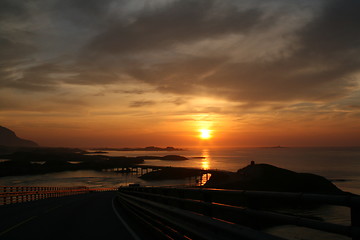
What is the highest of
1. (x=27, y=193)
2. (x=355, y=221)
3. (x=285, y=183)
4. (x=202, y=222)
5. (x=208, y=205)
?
(x=355, y=221)

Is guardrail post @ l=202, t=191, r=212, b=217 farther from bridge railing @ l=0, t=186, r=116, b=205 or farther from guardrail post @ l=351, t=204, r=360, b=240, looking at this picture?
bridge railing @ l=0, t=186, r=116, b=205

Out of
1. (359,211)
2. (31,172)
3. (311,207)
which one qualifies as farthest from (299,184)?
(31,172)

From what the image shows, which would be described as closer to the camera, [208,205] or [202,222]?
[202,222]

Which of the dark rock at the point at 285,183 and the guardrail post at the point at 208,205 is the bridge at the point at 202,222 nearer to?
the guardrail post at the point at 208,205

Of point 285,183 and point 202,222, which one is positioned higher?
point 202,222

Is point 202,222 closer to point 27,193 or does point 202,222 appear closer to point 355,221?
point 355,221

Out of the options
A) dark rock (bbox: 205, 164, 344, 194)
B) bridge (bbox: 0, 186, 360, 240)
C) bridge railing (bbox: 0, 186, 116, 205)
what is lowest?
bridge railing (bbox: 0, 186, 116, 205)

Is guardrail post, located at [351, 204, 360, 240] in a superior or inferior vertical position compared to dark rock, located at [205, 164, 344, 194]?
superior

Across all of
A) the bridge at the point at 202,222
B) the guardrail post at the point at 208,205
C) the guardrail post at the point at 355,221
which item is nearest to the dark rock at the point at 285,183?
the bridge at the point at 202,222

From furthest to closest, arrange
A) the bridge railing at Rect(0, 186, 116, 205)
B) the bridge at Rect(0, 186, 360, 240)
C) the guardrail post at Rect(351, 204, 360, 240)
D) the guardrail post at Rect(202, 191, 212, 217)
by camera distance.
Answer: the bridge railing at Rect(0, 186, 116, 205)
the guardrail post at Rect(202, 191, 212, 217)
the bridge at Rect(0, 186, 360, 240)
the guardrail post at Rect(351, 204, 360, 240)

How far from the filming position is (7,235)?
1051cm

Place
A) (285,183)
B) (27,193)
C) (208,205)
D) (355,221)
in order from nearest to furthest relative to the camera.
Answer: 1. (355,221)
2. (208,205)
3. (27,193)
4. (285,183)

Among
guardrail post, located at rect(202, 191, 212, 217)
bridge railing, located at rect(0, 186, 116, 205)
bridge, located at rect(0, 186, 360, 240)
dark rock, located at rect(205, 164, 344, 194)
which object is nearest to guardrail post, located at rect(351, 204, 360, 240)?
bridge, located at rect(0, 186, 360, 240)

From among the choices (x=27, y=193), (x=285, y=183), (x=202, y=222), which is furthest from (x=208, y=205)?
(x=285, y=183)
